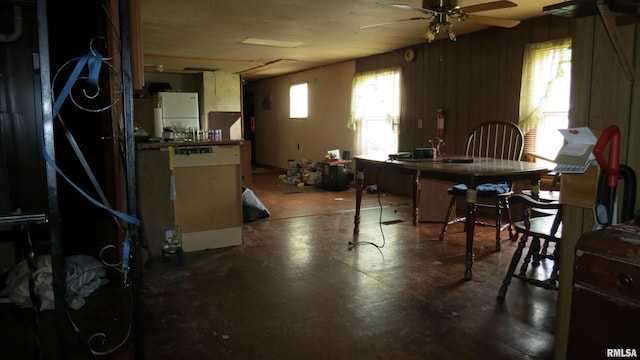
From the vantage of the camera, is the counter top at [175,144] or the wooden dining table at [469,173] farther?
the counter top at [175,144]

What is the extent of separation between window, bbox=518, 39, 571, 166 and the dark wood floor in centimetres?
138

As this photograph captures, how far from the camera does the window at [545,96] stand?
4.30 metres

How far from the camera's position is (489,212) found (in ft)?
16.8

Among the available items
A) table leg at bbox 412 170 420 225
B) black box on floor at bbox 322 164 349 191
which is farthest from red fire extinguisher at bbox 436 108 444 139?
black box on floor at bbox 322 164 349 191

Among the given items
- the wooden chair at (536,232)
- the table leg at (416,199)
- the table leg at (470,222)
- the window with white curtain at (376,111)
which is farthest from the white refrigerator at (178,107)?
the wooden chair at (536,232)

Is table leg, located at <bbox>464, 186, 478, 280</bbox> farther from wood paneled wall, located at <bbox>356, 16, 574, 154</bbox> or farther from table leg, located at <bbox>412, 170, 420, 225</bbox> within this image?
wood paneled wall, located at <bbox>356, 16, 574, 154</bbox>

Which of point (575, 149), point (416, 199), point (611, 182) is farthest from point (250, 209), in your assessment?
point (611, 182)

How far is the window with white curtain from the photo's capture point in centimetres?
659

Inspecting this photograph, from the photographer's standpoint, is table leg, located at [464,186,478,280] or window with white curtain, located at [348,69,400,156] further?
window with white curtain, located at [348,69,400,156]

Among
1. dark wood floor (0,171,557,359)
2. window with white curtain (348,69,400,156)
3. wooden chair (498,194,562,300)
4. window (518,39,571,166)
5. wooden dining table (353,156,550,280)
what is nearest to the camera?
dark wood floor (0,171,557,359)

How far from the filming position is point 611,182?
51.5 inches

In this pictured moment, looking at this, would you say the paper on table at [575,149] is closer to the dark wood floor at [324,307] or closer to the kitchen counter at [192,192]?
the dark wood floor at [324,307]

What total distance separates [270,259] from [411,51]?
3959 millimetres

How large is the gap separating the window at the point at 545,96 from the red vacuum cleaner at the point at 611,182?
10.7 feet
